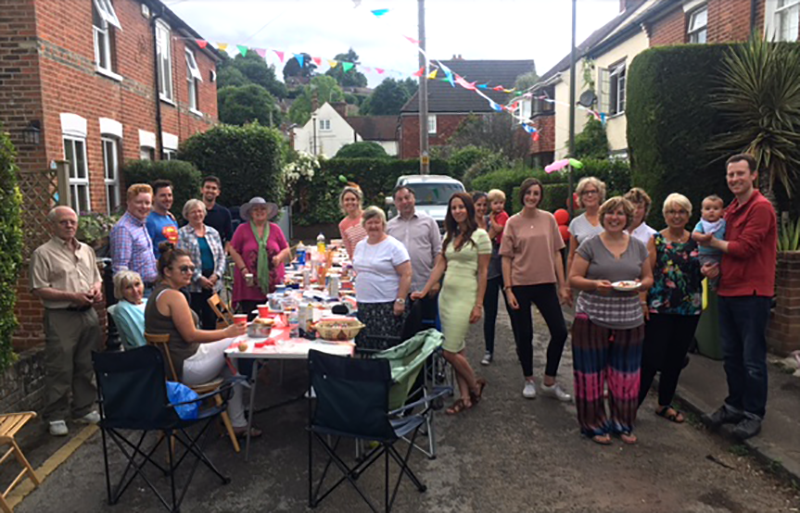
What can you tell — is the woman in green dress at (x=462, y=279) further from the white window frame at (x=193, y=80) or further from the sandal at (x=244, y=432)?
the white window frame at (x=193, y=80)

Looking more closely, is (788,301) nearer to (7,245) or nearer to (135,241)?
(135,241)

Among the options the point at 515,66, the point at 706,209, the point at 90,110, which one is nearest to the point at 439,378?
the point at 706,209

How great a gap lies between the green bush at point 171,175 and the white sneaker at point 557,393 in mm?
8861

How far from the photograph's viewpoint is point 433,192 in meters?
13.9

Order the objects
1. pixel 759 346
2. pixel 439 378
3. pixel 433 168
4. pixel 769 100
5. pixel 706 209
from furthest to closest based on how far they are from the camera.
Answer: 1. pixel 433 168
2. pixel 769 100
3. pixel 439 378
4. pixel 706 209
5. pixel 759 346

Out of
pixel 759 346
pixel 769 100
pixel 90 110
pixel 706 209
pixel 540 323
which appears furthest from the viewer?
pixel 90 110

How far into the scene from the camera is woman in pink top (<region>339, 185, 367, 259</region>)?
636 centimetres

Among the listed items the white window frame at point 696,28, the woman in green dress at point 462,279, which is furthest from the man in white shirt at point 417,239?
the white window frame at point 696,28

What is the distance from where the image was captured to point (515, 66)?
143 feet

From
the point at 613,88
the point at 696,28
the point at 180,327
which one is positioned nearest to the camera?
the point at 180,327

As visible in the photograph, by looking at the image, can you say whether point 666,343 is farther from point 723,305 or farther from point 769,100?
point 769,100

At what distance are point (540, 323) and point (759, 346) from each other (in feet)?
13.9

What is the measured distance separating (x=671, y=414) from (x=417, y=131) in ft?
119

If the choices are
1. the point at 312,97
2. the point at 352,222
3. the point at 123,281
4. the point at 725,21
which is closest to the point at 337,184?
the point at 725,21
